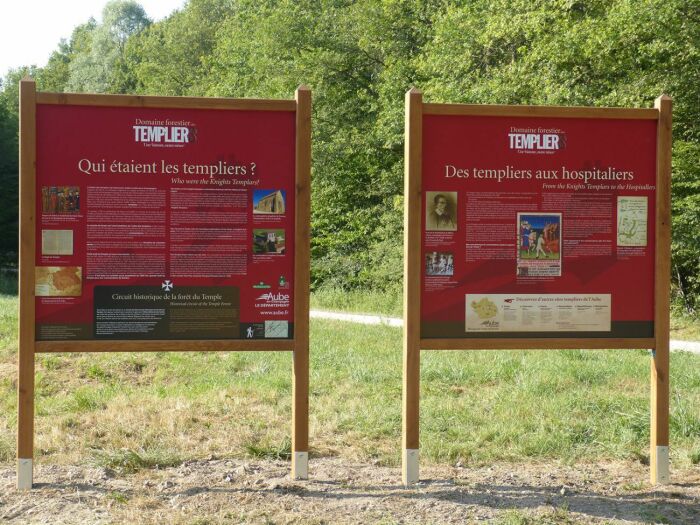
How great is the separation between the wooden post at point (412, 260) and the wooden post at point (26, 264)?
2.39 meters

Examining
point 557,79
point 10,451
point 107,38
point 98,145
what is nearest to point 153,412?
point 10,451

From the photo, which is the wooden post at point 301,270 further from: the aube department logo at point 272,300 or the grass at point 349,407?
the grass at point 349,407

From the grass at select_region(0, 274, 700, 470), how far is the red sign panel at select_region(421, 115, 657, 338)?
4.26 feet

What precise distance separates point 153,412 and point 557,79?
1361cm

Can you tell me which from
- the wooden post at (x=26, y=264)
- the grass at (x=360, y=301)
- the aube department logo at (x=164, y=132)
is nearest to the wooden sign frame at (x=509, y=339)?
the aube department logo at (x=164, y=132)

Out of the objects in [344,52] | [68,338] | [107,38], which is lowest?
[68,338]

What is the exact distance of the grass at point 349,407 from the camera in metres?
6.39

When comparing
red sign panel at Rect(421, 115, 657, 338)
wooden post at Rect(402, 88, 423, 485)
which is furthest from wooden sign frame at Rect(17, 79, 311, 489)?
red sign panel at Rect(421, 115, 657, 338)

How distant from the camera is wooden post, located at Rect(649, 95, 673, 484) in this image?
560cm

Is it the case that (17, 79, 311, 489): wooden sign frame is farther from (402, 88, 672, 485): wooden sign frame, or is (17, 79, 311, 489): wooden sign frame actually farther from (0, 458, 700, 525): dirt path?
(402, 88, 672, 485): wooden sign frame

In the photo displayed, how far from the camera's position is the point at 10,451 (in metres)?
6.37

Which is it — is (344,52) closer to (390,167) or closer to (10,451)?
(390,167)

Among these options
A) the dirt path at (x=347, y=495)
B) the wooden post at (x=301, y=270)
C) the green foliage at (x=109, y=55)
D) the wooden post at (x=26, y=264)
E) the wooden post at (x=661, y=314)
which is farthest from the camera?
the green foliage at (x=109, y=55)

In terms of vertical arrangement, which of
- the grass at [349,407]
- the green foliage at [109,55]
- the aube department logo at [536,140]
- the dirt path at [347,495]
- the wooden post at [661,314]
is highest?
the green foliage at [109,55]
